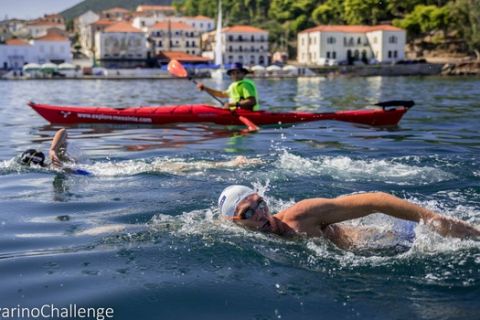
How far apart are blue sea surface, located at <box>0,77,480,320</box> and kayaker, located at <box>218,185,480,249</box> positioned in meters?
0.11

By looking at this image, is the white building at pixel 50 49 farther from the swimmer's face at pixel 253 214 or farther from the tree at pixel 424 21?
the swimmer's face at pixel 253 214

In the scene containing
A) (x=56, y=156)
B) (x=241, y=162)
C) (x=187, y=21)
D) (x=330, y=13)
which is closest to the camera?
(x=56, y=156)

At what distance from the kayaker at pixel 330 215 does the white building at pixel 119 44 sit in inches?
3717

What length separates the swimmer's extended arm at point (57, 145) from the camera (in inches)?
336

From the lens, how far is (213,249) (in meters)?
5.22

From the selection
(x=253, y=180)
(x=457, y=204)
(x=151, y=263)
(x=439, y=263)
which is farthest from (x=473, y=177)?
(x=151, y=263)

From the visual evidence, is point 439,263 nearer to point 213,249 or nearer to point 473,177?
point 213,249

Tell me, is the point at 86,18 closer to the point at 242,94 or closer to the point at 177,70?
the point at 177,70

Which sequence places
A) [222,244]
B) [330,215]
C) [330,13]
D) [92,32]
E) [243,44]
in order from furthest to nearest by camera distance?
[92,32] → [330,13] → [243,44] → [222,244] → [330,215]

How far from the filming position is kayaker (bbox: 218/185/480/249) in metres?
4.48

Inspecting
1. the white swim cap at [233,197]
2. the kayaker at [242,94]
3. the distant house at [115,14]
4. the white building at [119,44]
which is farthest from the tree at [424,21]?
the white swim cap at [233,197]

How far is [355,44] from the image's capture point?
310 feet

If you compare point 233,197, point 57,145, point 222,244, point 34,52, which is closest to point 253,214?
point 233,197

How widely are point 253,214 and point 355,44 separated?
93430 mm
